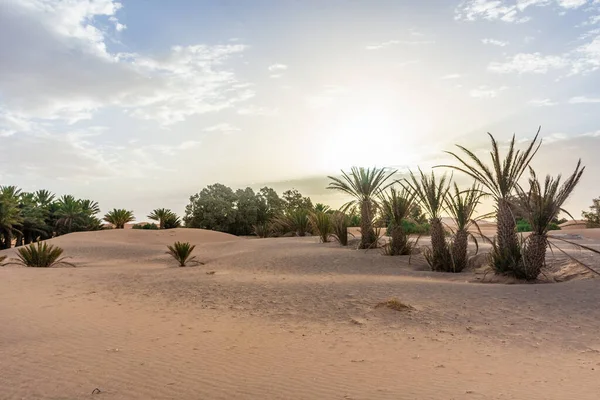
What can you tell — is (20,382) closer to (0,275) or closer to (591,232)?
(0,275)

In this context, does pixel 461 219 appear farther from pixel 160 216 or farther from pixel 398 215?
pixel 160 216

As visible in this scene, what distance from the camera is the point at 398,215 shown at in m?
18.3

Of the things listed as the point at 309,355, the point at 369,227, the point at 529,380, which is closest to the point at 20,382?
the point at 309,355

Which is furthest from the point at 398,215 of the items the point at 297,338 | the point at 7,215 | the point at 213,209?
the point at 7,215

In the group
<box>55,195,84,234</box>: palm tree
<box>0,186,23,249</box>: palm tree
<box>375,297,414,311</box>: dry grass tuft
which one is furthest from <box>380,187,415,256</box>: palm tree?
<box>55,195,84,234</box>: palm tree

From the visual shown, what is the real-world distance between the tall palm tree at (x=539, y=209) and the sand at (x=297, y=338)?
101 centimetres

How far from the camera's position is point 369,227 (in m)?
20.3

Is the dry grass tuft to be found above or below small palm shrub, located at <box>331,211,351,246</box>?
below

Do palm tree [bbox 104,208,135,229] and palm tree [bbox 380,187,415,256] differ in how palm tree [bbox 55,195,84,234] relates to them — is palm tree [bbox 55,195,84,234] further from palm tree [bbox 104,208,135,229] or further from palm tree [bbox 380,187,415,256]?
palm tree [bbox 380,187,415,256]

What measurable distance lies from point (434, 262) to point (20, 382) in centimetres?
1298

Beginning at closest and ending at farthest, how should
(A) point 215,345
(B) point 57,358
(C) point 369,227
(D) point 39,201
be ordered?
(B) point 57,358, (A) point 215,345, (C) point 369,227, (D) point 39,201

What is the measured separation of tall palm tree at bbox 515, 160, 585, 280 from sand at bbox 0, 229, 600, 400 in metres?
1.01

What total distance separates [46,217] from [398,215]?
4242cm

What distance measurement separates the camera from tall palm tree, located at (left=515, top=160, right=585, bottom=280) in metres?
11.9
